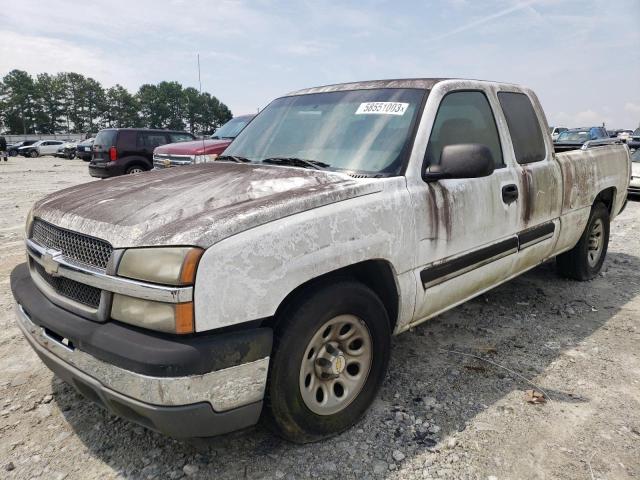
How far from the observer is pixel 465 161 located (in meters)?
2.61

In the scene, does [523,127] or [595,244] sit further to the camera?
[595,244]

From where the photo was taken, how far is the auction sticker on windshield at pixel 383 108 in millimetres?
2924

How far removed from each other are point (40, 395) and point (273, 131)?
2.27 metres

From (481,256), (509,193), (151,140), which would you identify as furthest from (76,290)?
(151,140)

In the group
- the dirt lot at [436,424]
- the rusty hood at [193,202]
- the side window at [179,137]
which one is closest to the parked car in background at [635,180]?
the dirt lot at [436,424]

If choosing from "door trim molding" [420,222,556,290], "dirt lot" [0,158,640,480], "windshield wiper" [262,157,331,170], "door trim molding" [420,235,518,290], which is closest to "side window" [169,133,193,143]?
"dirt lot" [0,158,640,480]

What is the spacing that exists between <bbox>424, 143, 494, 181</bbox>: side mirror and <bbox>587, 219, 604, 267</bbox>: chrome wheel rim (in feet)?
9.70

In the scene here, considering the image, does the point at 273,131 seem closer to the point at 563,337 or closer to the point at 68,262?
the point at 68,262

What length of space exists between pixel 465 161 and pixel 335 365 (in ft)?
4.22

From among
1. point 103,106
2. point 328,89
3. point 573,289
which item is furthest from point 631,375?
point 103,106

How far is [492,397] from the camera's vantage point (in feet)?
9.48

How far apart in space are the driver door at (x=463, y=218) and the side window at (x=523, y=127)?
0.63ft

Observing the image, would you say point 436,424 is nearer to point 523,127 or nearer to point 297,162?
point 297,162

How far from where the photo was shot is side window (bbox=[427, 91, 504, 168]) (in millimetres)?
2947
